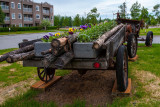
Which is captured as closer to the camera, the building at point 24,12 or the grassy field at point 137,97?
the grassy field at point 137,97

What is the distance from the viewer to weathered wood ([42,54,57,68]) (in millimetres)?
2798

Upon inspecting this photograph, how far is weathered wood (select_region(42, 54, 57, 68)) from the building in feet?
158

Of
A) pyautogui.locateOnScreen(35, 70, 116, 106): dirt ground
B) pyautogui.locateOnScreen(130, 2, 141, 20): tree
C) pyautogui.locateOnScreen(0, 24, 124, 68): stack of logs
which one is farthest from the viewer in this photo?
pyautogui.locateOnScreen(130, 2, 141, 20): tree

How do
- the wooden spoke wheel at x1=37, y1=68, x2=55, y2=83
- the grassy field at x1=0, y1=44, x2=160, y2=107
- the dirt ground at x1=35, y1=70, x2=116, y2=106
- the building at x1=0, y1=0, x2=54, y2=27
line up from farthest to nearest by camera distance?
the building at x1=0, y1=0, x2=54, y2=27 → the wooden spoke wheel at x1=37, y1=68, x2=55, y2=83 → the dirt ground at x1=35, y1=70, x2=116, y2=106 → the grassy field at x1=0, y1=44, x2=160, y2=107

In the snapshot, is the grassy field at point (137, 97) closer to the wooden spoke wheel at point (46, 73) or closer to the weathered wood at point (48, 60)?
the wooden spoke wheel at point (46, 73)

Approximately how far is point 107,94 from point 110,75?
58.9 inches

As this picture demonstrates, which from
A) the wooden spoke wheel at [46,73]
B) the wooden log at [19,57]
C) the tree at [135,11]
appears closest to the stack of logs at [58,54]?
the wooden log at [19,57]

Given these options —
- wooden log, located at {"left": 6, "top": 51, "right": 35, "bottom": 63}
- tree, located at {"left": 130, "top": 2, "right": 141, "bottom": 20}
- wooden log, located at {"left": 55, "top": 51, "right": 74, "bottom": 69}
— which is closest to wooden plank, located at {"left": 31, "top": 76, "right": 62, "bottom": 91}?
wooden log, located at {"left": 6, "top": 51, "right": 35, "bottom": 63}

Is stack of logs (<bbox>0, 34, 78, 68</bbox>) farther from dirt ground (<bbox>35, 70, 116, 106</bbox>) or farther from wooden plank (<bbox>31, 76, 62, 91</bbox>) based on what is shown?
wooden plank (<bbox>31, 76, 62, 91</bbox>)

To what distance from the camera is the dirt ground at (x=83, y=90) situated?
153 inches

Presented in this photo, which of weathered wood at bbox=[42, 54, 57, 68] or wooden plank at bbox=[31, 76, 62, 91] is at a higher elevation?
weathered wood at bbox=[42, 54, 57, 68]

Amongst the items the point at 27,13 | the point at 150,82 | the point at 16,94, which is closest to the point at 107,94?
the point at 150,82

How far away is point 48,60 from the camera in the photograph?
2799 mm

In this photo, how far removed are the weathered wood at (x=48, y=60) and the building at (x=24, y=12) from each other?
48.2 metres
